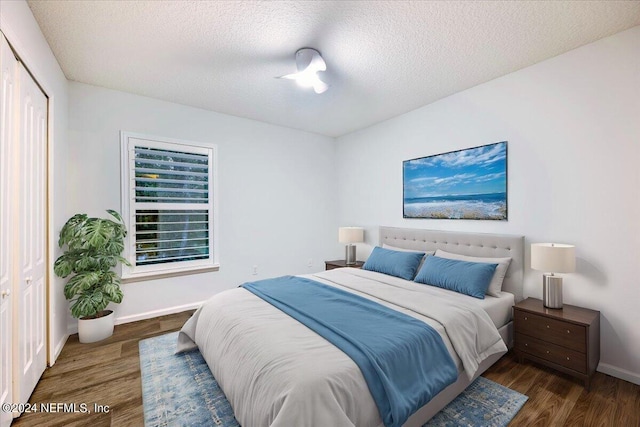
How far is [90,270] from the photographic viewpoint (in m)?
2.87

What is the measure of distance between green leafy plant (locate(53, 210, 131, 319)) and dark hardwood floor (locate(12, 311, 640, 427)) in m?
0.45

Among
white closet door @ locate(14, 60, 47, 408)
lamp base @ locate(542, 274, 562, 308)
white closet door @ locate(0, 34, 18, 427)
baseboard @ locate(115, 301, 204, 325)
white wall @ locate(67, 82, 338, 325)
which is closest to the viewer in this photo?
white closet door @ locate(0, 34, 18, 427)

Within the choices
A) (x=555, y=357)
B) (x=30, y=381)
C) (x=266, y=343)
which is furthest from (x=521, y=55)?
(x=30, y=381)

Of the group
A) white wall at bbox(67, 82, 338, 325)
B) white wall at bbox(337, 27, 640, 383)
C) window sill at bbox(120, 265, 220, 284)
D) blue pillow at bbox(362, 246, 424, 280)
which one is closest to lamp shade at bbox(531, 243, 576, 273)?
white wall at bbox(337, 27, 640, 383)

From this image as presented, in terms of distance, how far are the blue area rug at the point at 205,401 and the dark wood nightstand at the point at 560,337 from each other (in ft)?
1.63

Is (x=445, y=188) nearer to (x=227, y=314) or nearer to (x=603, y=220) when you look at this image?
(x=603, y=220)

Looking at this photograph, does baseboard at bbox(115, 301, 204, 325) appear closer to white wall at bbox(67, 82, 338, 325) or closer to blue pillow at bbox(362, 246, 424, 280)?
white wall at bbox(67, 82, 338, 325)

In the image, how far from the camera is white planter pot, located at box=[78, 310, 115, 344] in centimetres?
284

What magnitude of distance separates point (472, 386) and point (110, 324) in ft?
11.4

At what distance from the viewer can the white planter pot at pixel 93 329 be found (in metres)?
2.84

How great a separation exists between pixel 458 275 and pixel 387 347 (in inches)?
58.0

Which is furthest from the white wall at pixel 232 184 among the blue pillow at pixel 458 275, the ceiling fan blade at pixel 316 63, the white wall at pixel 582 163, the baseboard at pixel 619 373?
the baseboard at pixel 619 373

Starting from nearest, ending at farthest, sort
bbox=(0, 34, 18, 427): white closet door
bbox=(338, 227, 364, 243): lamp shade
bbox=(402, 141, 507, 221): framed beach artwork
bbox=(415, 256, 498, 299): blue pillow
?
bbox=(0, 34, 18, 427): white closet door < bbox=(415, 256, 498, 299): blue pillow < bbox=(402, 141, 507, 221): framed beach artwork < bbox=(338, 227, 364, 243): lamp shade

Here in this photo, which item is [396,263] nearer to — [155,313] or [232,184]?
[232,184]
